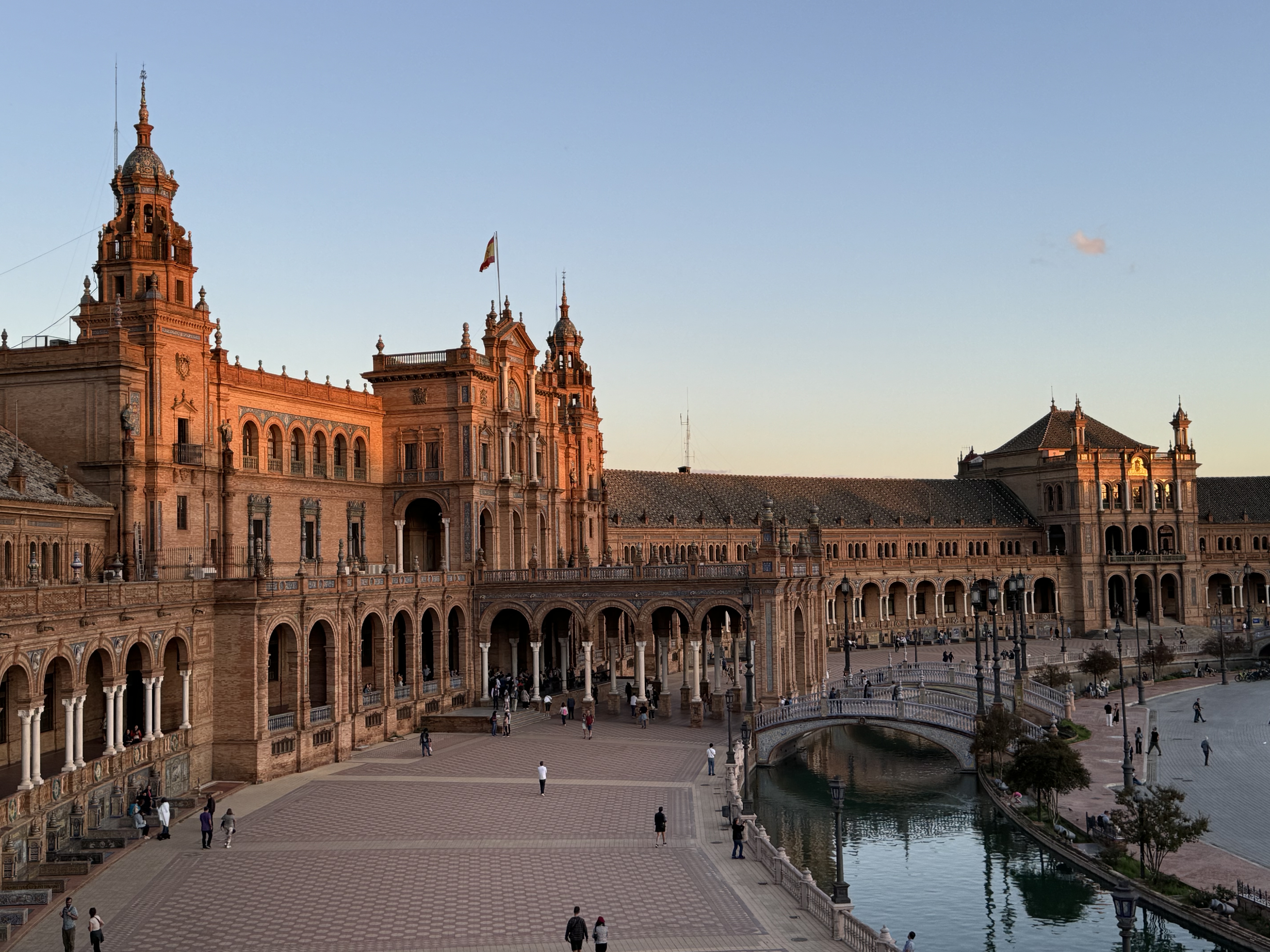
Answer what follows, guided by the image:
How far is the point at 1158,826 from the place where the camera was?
3734cm

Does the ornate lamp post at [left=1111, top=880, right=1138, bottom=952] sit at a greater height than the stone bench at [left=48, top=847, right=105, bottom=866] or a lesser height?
greater

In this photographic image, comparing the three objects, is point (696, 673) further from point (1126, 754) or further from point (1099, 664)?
point (1099, 664)

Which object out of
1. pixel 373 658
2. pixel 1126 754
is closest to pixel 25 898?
pixel 373 658

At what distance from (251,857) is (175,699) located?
443 inches

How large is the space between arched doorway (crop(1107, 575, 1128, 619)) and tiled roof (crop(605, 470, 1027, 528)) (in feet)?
30.4

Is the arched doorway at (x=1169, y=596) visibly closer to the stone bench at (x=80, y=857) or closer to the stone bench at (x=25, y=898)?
the stone bench at (x=80, y=857)

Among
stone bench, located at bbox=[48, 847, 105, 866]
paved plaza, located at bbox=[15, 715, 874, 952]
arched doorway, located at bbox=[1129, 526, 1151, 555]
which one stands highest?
arched doorway, located at bbox=[1129, 526, 1151, 555]

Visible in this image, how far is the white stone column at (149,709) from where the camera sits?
144 feet

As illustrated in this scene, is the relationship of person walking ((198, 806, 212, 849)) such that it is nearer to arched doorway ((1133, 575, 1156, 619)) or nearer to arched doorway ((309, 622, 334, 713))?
arched doorway ((309, 622, 334, 713))

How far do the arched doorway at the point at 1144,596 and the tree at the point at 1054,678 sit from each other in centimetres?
4191

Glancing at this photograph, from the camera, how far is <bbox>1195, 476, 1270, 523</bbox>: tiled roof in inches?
4852

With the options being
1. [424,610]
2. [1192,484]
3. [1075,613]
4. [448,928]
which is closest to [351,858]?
[448,928]

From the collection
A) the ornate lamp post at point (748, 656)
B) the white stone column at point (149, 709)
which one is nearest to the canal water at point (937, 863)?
the ornate lamp post at point (748, 656)

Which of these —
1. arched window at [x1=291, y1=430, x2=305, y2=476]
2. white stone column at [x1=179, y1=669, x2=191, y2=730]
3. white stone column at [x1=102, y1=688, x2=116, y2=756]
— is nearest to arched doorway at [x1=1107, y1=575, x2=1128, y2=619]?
arched window at [x1=291, y1=430, x2=305, y2=476]
